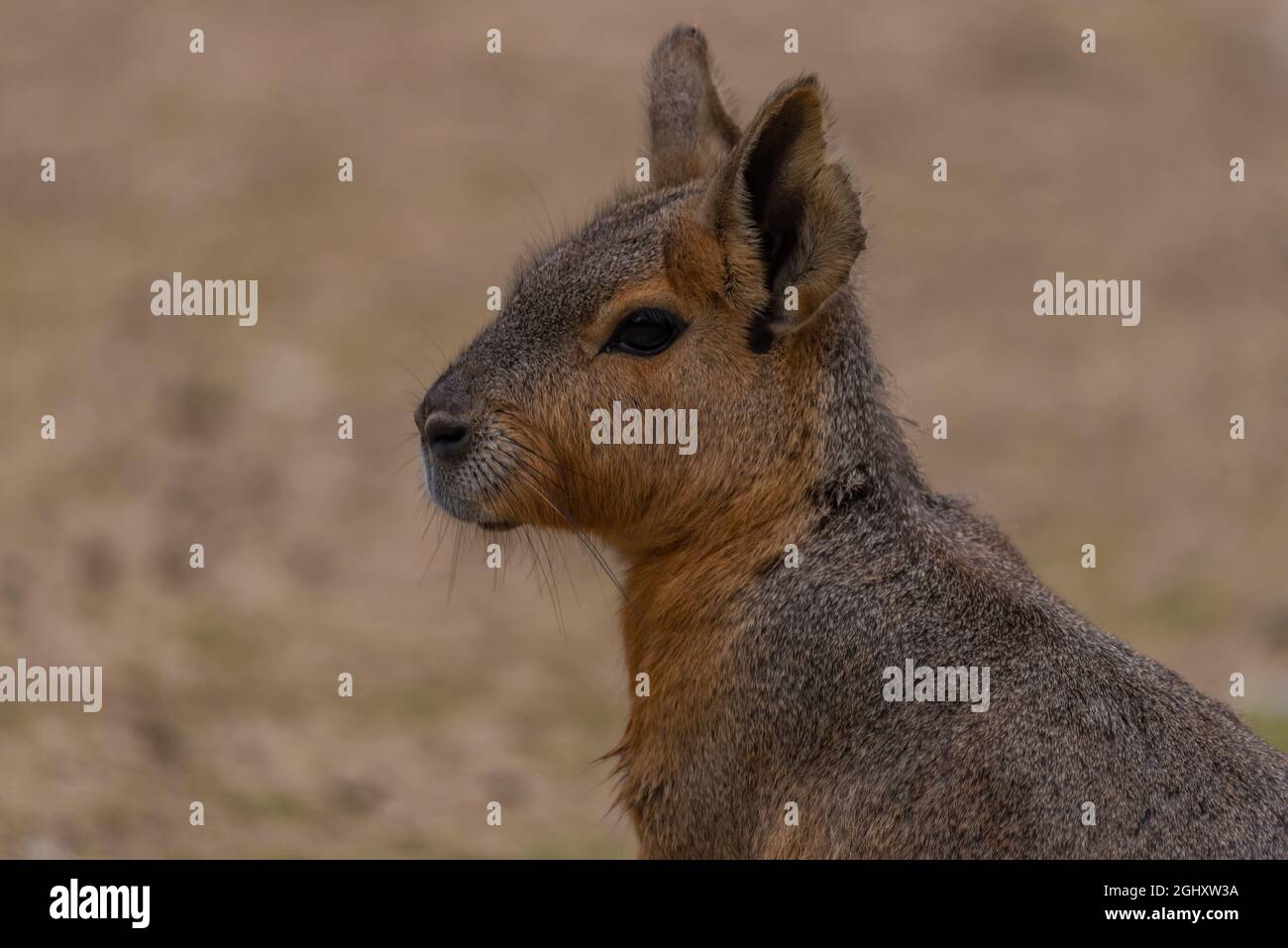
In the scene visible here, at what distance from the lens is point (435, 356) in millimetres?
13805

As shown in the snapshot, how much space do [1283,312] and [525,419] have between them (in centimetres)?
1234

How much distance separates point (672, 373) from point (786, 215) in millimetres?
607

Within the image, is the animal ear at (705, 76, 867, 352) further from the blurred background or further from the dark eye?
the blurred background

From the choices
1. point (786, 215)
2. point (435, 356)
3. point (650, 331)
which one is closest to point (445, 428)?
point (650, 331)

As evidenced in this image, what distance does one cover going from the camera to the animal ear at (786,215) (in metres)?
5.27

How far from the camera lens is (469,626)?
39.0 feet

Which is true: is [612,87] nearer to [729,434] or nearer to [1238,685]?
[1238,685]

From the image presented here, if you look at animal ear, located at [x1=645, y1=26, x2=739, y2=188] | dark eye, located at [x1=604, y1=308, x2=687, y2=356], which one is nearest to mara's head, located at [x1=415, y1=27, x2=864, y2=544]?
dark eye, located at [x1=604, y1=308, x2=687, y2=356]

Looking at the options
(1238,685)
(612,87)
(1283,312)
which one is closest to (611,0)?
(612,87)

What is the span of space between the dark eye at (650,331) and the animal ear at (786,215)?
0.70 feet

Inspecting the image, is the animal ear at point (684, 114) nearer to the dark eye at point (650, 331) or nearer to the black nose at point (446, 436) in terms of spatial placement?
the dark eye at point (650, 331)

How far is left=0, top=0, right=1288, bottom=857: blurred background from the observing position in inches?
369

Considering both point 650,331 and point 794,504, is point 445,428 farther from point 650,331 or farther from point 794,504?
point 794,504

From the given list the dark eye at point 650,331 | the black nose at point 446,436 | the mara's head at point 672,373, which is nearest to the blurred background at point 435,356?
the mara's head at point 672,373
